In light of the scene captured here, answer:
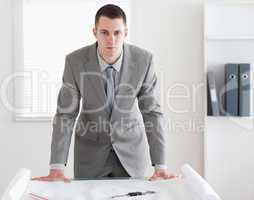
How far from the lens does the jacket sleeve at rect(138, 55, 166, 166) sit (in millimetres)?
2066

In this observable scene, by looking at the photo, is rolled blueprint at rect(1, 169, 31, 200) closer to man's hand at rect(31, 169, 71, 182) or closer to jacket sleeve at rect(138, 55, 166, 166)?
man's hand at rect(31, 169, 71, 182)

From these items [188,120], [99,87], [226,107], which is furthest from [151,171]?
[99,87]

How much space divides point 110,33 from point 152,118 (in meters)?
0.48

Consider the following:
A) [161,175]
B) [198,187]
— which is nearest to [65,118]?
[161,175]

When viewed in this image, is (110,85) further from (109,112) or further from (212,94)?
(212,94)

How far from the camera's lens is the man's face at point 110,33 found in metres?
1.91

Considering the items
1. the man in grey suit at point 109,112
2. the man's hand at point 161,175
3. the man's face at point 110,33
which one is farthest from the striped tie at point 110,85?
the man's hand at point 161,175

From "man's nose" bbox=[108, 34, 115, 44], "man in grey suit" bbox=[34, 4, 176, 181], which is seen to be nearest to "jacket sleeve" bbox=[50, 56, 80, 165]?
"man in grey suit" bbox=[34, 4, 176, 181]

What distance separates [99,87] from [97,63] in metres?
0.11

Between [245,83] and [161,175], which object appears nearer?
[161,175]

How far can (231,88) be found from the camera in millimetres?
3240

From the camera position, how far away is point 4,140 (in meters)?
3.58

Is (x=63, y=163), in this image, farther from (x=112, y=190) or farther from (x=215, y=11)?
(x=215, y=11)

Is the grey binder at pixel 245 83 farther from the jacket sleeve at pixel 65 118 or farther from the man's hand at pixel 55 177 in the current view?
the man's hand at pixel 55 177
